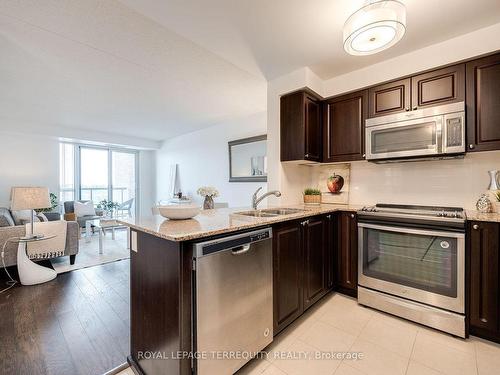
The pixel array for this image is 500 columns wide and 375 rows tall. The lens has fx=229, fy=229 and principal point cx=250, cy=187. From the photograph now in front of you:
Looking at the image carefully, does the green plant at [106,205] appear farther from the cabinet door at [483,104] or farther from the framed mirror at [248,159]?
the cabinet door at [483,104]

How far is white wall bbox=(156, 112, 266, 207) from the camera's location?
4.43m

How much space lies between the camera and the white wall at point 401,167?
2.02 meters

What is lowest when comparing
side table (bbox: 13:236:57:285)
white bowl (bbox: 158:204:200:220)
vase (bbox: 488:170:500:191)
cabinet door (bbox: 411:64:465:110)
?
side table (bbox: 13:236:57:285)

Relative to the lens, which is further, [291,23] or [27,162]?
[27,162]

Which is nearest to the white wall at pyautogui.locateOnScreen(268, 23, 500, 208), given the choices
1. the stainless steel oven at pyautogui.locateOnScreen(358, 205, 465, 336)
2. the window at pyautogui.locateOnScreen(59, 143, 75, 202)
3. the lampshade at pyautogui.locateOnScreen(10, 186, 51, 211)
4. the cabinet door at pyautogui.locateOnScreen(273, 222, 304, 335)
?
the stainless steel oven at pyautogui.locateOnScreen(358, 205, 465, 336)

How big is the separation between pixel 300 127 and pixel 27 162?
6.23m

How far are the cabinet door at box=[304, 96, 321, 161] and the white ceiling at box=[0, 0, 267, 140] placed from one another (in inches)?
30.5

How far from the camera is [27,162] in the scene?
17.1 ft

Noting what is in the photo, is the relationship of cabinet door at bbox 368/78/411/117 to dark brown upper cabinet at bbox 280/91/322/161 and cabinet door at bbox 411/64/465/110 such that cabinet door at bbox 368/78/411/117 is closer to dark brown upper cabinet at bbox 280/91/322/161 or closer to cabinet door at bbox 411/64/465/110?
cabinet door at bbox 411/64/465/110

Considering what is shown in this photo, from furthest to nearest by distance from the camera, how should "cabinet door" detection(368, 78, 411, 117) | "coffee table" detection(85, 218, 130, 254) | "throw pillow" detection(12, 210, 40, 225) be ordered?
1. "coffee table" detection(85, 218, 130, 254)
2. "throw pillow" detection(12, 210, 40, 225)
3. "cabinet door" detection(368, 78, 411, 117)

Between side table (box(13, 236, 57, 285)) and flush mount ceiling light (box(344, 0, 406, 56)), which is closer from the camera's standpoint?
flush mount ceiling light (box(344, 0, 406, 56))

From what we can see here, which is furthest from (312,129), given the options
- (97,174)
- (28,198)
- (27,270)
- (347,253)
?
(97,174)

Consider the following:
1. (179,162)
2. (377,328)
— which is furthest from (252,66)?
(179,162)

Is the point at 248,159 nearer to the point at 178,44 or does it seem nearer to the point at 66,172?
the point at 178,44
